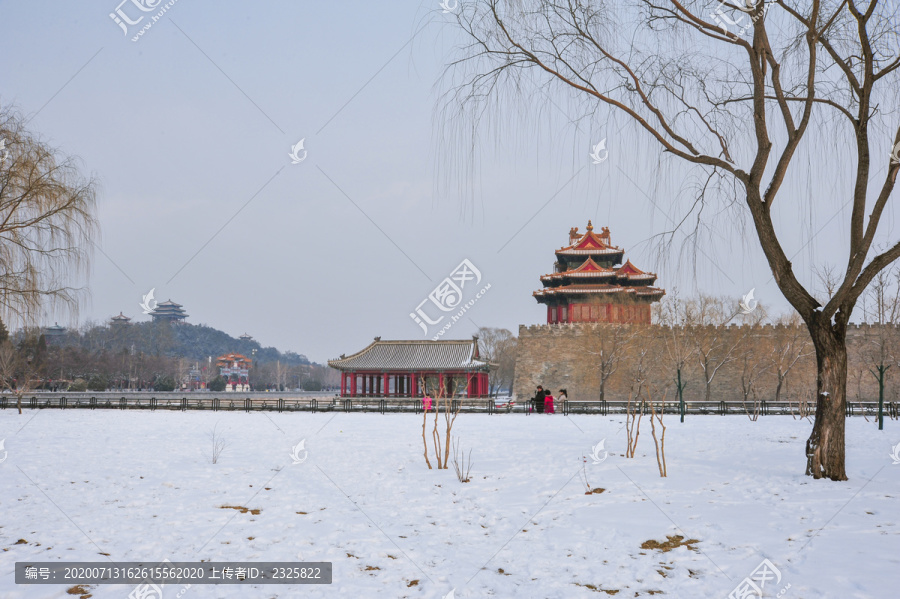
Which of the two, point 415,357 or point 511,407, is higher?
point 415,357

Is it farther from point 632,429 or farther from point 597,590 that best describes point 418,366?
point 597,590

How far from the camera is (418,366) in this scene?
33.2 m

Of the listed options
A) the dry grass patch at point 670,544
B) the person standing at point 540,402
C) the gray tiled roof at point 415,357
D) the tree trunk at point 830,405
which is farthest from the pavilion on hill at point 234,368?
the dry grass patch at point 670,544

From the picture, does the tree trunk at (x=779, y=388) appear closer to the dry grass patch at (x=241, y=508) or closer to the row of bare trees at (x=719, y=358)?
the row of bare trees at (x=719, y=358)

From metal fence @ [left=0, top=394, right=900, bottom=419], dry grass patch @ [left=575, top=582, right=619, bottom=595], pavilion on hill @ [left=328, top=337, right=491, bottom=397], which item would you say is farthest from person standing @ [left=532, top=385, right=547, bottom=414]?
dry grass patch @ [left=575, top=582, right=619, bottom=595]

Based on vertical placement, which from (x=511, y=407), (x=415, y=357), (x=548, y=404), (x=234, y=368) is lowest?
(x=234, y=368)

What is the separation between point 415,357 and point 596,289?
11892mm

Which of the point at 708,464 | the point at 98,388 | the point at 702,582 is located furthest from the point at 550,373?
the point at 98,388

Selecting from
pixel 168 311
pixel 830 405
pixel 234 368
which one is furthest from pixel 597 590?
pixel 168 311

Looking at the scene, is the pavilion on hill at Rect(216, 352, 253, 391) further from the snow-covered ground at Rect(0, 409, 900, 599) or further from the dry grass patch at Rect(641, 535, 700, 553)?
the dry grass patch at Rect(641, 535, 700, 553)

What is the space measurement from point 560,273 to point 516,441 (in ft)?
86.1

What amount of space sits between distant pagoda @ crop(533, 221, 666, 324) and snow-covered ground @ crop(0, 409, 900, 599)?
26.1m

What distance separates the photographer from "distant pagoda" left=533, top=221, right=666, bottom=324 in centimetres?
3616

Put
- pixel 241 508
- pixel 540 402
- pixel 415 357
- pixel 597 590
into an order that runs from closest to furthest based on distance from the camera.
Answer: pixel 597 590 → pixel 241 508 → pixel 540 402 → pixel 415 357
